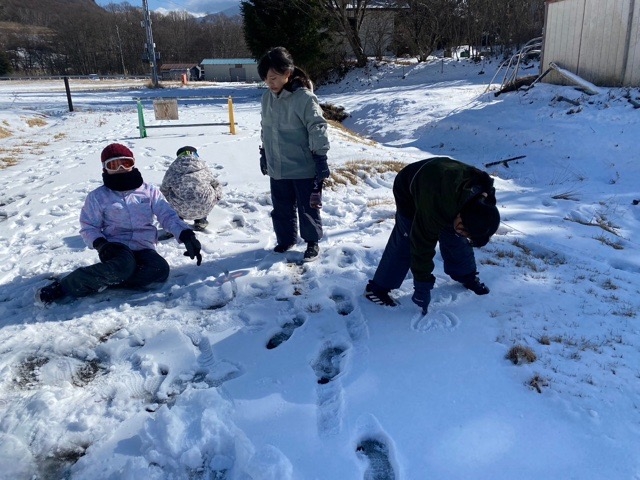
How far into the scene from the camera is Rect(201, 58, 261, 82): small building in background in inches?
2119

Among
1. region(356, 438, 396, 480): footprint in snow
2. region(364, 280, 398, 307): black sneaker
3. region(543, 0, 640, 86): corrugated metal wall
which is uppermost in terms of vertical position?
region(543, 0, 640, 86): corrugated metal wall

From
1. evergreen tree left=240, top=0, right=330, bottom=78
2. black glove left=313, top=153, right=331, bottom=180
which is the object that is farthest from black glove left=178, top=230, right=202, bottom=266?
evergreen tree left=240, top=0, right=330, bottom=78

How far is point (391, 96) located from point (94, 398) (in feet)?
54.3

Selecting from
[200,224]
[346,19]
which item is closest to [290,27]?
[346,19]

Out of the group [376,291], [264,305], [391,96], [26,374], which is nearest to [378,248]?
[376,291]

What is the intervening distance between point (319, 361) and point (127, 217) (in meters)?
1.88

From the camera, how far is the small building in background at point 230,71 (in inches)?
2119

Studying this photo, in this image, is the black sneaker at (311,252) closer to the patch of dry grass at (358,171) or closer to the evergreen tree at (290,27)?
the patch of dry grass at (358,171)

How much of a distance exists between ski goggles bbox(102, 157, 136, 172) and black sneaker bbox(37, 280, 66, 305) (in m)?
0.90

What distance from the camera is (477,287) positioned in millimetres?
3348

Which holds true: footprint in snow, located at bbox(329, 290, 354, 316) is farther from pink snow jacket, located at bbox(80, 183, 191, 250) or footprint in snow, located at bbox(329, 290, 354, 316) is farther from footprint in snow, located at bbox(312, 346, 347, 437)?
pink snow jacket, located at bbox(80, 183, 191, 250)

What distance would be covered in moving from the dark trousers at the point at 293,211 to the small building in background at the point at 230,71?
5252cm

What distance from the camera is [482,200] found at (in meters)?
2.31

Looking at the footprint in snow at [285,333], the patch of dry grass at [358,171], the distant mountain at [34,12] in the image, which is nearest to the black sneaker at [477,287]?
the footprint in snow at [285,333]
